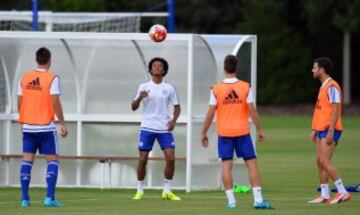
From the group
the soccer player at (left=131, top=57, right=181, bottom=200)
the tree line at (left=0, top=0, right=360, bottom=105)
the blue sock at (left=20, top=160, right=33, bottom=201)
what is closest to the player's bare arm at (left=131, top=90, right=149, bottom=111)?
the soccer player at (left=131, top=57, right=181, bottom=200)

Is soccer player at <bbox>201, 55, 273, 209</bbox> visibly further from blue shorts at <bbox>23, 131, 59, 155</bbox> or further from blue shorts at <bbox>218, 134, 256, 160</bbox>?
blue shorts at <bbox>23, 131, 59, 155</bbox>

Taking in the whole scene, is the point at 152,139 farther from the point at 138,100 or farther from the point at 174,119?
the point at 138,100

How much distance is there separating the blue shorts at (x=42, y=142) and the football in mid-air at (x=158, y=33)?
2.96 meters

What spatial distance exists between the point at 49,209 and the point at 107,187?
4842 mm

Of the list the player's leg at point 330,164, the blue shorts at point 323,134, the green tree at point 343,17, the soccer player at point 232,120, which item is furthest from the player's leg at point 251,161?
the green tree at point 343,17

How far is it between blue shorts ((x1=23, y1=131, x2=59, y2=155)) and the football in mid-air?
9.70 ft

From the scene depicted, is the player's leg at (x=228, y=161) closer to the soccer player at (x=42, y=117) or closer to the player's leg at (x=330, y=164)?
the player's leg at (x=330, y=164)

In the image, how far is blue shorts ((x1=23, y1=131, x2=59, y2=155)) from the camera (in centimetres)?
1861

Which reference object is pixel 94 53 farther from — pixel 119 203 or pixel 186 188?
pixel 119 203

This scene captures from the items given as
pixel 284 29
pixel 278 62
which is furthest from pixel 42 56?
pixel 284 29

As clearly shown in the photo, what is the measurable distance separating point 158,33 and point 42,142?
10.4 feet

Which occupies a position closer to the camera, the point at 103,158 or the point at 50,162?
the point at 50,162

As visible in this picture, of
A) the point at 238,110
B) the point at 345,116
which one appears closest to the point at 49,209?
the point at 238,110

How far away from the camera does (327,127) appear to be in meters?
18.8
